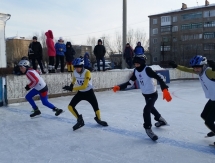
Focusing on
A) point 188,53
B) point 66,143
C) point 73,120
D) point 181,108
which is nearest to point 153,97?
point 66,143

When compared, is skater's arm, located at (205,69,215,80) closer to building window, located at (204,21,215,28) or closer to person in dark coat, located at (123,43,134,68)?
person in dark coat, located at (123,43,134,68)

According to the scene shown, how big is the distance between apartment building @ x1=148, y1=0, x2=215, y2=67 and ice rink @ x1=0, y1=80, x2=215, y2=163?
148 feet

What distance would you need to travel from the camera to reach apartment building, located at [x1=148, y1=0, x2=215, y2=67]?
2135 inches

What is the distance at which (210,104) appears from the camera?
453 centimetres

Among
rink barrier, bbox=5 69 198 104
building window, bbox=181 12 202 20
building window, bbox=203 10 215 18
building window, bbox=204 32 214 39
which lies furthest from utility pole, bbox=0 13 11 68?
building window, bbox=181 12 202 20

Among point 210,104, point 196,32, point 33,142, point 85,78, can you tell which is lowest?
point 33,142

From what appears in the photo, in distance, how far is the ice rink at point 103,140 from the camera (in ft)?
13.0

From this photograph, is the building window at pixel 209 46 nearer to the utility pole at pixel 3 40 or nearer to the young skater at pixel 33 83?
the utility pole at pixel 3 40

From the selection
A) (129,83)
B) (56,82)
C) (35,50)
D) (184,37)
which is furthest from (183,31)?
(129,83)

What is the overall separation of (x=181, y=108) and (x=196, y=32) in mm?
53278

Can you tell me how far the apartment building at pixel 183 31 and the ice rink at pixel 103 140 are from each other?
45.2 meters

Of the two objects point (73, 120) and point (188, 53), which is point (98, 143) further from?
point (188, 53)

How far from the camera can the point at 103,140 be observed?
16.1 feet

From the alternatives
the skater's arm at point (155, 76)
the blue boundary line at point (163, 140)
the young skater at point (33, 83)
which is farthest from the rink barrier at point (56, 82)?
the skater's arm at point (155, 76)
